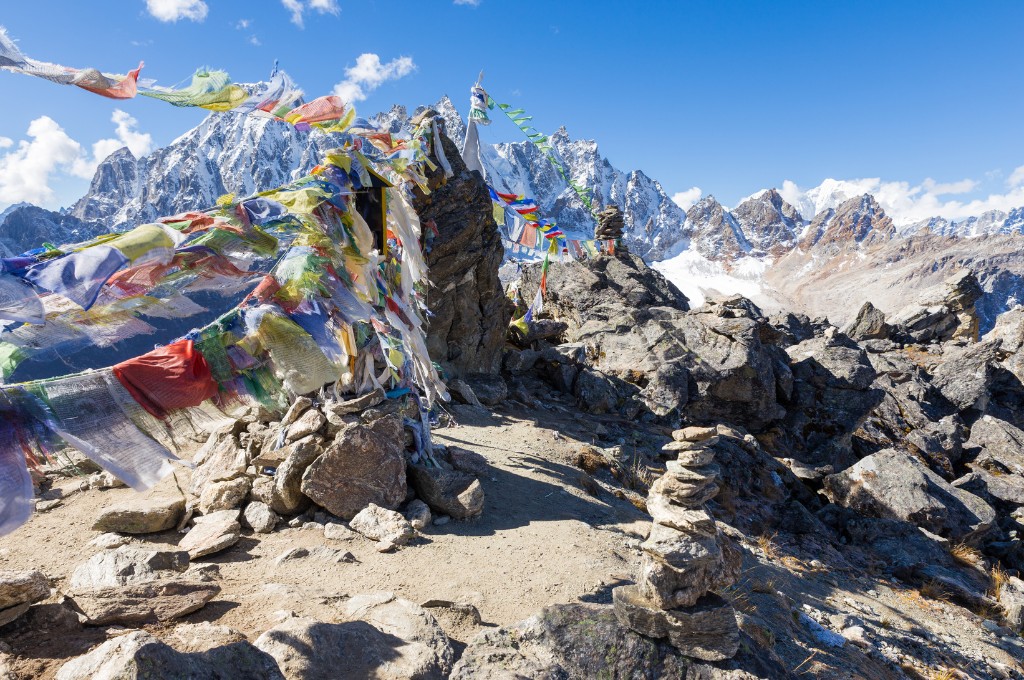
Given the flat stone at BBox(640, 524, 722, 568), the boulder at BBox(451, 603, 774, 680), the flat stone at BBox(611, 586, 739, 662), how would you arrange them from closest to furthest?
the boulder at BBox(451, 603, 774, 680), the flat stone at BBox(611, 586, 739, 662), the flat stone at BBox(640, 524, 722, 568)

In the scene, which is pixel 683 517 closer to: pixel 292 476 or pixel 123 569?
pixel 292 476

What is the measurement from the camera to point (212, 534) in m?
6.36

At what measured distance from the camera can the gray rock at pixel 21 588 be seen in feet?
13.3

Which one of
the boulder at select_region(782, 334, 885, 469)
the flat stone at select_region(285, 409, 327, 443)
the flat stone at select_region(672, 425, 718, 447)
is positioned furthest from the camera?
the boulder at select_region(782, 334, 885, 469)

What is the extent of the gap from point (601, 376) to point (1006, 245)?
13344 centimetres

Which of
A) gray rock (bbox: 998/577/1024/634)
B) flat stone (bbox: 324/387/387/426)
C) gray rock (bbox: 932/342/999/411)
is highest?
flat stone (bbox: 324/387/387/426)

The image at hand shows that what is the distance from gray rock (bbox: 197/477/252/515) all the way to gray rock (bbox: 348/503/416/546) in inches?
64.2

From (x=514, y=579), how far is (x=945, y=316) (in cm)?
4274

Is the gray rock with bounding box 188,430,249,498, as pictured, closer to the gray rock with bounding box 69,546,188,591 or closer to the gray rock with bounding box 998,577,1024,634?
the gray rock with bounding box 69,546,188,591

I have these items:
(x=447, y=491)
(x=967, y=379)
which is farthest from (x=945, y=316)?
(x=447, y=491)

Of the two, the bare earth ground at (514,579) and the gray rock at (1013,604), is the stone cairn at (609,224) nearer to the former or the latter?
the bare earth ground at (514,579)

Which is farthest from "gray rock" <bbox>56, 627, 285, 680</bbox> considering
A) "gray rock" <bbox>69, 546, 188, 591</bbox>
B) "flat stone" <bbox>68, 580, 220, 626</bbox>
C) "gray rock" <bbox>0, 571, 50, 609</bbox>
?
"gray rock" <bbox>69, 546, 188, 591</bbox>

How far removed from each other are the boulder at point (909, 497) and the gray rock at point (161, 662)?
1327 centimetres

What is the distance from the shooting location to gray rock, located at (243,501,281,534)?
6.87 m
